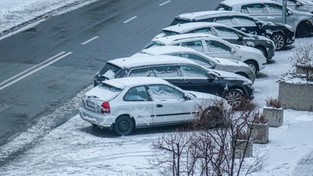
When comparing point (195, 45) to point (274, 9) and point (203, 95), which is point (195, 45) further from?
point (274, 9)

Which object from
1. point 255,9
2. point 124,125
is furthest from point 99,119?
point 255,9

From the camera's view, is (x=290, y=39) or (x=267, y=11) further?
(x=267, y=11)

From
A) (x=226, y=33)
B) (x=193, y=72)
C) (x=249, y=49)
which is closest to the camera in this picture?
(x=193, y=72)

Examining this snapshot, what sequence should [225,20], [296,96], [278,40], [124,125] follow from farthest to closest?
[278,40] < [225,20] < [296,96] < [124,125]

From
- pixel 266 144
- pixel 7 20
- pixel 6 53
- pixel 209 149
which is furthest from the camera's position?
pixel 7 20

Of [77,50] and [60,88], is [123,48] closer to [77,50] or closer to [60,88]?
[77,50]

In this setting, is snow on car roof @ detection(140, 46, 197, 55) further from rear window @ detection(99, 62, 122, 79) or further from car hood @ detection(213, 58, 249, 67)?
rear window @ detection(99, 62, 122, 79)

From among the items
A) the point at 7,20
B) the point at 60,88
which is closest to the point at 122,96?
the point at 60,88

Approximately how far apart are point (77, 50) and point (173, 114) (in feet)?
32.0

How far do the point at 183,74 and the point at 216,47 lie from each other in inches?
142

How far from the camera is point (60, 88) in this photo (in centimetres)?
2527

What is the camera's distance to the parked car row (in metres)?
21.0

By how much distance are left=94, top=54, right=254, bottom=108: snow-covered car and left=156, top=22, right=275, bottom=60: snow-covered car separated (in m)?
4.40

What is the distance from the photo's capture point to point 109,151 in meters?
19.4
